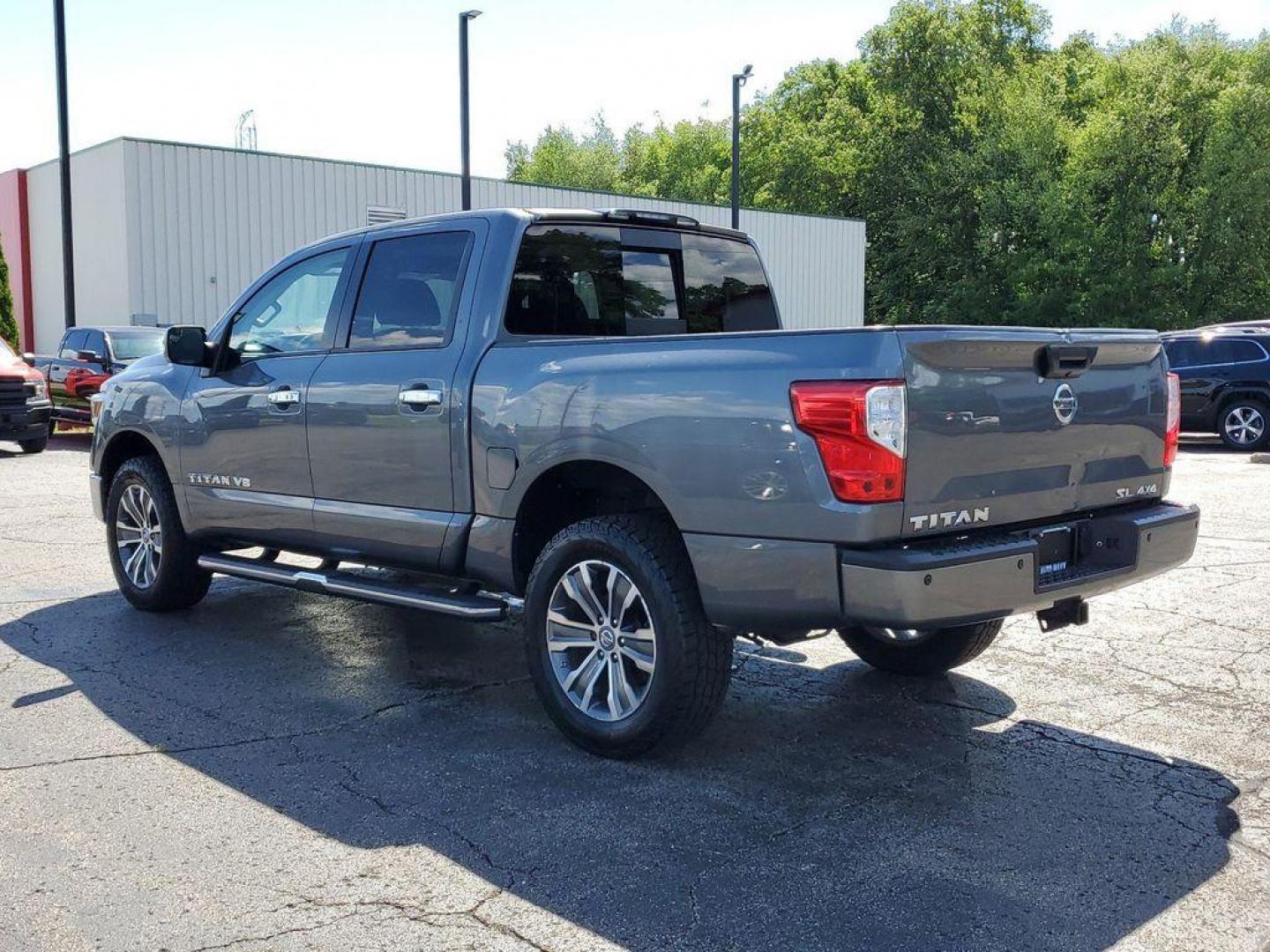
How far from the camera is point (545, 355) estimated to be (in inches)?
183

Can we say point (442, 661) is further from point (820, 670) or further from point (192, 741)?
point (820, 670)

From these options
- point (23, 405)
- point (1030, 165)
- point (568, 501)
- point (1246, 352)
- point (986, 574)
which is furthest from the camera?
point (1030, 165)

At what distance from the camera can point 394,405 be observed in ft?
17.0

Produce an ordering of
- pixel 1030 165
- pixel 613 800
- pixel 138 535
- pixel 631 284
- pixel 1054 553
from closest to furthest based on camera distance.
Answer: pixel 613 800
pixel 1054 553
pixel 631 284
pixel 138 535
pixel 1030 165

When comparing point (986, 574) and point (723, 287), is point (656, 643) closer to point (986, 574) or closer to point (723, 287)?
point (986, 574)

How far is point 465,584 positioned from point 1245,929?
3217 mm

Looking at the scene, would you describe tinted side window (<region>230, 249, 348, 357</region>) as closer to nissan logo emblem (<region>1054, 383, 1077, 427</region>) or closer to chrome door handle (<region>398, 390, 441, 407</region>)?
chrome door handle (<region>398, 390, 441, 407</region>)

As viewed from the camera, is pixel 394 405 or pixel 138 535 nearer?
pixel 394 405

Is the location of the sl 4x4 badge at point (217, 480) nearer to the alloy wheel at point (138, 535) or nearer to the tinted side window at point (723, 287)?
the alloy wheel at point (138, 535)

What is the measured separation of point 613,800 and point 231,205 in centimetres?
2300

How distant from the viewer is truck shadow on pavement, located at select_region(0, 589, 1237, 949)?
10.8 ft

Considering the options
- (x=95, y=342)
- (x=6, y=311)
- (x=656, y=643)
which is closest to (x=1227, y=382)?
(x=656, y=643)

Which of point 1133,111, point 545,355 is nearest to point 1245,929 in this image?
point 545,355

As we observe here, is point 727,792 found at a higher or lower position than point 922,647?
lower
